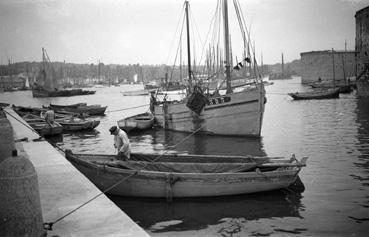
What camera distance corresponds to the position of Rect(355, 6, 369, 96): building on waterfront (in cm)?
4944

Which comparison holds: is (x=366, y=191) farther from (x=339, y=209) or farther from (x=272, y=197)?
(x=272, y=197)

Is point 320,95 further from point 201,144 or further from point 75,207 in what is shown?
point 75,207

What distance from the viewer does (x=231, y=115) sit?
899 inches

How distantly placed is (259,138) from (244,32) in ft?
22.3

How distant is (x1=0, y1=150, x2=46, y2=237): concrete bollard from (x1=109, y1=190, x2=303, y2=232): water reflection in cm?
433

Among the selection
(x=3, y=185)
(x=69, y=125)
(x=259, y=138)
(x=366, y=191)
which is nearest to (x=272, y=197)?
(x=366, y=191)

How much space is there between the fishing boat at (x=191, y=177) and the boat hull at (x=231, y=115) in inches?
396

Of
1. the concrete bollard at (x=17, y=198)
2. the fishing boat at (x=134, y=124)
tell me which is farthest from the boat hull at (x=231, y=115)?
the concrete bollard at (x=17, y=198)

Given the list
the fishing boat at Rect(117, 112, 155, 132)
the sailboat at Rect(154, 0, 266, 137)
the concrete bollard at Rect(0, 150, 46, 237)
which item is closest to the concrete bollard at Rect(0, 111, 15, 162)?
the concrete bollard at Rect(0, 150, 46, 237)

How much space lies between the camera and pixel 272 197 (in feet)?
35.4

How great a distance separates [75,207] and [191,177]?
13.5 feet

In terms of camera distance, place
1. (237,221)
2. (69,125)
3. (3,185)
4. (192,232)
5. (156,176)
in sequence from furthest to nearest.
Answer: (69,125)
(156,176)
(237,221)
(192,232)
(3,185)

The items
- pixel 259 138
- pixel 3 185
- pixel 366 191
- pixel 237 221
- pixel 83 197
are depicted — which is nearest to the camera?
pixel 3 185

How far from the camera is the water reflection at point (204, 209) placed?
30.6 feet
